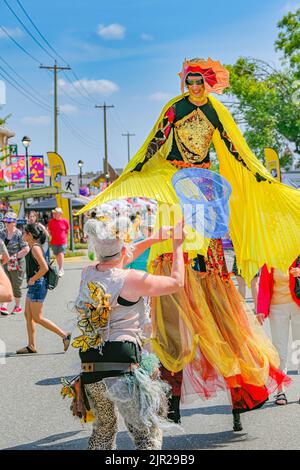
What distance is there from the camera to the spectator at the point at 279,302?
6.31m

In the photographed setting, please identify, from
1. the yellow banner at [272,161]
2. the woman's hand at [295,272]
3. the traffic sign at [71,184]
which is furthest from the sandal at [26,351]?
the traffic sign at [71,184]

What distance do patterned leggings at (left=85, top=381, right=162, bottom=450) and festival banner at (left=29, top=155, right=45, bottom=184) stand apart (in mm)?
43999

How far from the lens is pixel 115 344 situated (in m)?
3.72

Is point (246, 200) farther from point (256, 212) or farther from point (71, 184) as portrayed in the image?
Result: point (71, 184)

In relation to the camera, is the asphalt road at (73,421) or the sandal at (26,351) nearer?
the asphalt road at (73,421)

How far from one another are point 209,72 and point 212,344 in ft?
6.99

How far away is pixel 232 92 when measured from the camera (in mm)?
31625

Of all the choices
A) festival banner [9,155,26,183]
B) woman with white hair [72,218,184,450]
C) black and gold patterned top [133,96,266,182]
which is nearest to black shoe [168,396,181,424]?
woman with white hair [72,218,184,450]

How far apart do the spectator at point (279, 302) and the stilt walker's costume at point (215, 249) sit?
2.26ft

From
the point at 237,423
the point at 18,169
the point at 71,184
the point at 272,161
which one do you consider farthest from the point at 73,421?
the point at 18,169

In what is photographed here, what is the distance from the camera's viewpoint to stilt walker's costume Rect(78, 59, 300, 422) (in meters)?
4.94

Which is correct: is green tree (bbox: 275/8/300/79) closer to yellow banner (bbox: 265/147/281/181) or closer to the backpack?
yellow banner (bbox: 265/147/281/181)

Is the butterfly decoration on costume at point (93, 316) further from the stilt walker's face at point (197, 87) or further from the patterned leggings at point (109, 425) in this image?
the stilt walker's face at point (197, 87)

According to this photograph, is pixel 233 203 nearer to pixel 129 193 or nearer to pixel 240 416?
pixel 129 193
